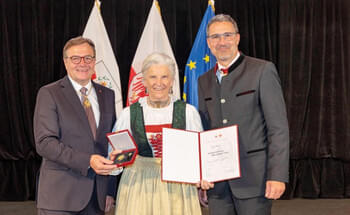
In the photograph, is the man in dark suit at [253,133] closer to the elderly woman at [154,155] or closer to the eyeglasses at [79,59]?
the elderly woman at [154,155]

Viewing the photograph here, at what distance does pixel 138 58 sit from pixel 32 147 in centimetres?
195

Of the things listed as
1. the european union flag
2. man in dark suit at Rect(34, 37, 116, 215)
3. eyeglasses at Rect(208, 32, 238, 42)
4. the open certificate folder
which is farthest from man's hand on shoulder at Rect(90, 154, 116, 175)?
the european union flag

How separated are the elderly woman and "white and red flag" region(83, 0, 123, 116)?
277 centimetres

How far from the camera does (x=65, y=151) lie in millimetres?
2115

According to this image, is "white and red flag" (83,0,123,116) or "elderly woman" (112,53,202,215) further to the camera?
"white and red flag" (83,0,123,116)

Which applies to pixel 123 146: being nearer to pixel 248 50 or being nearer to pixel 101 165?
pixel 101 165

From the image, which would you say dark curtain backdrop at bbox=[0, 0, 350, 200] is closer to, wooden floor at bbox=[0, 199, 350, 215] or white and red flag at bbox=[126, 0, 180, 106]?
wooden floor at bbox=[0, 199, 350, 215]

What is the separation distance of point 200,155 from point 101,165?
1.72 feet

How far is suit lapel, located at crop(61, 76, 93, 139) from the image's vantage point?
87.5 inches

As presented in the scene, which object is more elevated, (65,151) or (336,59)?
(336,59)

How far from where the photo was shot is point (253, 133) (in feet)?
7.20

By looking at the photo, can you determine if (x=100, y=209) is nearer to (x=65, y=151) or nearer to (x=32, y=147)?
(x=65, y=151)

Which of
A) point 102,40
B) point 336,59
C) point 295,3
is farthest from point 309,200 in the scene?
point 102,40

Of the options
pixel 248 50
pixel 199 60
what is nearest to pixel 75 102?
pixel 199 60
